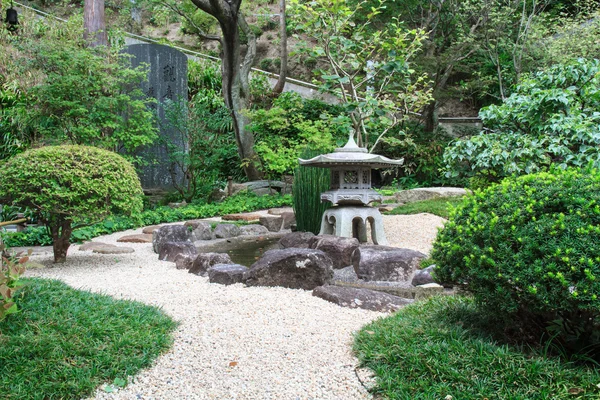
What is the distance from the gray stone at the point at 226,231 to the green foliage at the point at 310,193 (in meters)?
1.14

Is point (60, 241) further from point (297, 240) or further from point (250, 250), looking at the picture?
point (297, 240)

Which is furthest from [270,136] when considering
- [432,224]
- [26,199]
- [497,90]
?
[497,90]

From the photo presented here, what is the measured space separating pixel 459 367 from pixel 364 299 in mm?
1353

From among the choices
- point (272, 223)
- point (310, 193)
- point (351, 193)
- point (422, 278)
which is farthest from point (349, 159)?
point (272, 223)

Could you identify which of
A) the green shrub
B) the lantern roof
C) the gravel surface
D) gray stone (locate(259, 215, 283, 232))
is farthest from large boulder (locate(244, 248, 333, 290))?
gray stone (locate(259, 215, 283, 232))

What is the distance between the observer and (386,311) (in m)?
3.50

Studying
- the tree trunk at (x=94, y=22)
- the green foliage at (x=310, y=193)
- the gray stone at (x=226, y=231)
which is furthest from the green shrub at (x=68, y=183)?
the tree trunk at (x=94, y=22)

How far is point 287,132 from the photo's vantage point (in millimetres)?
12758

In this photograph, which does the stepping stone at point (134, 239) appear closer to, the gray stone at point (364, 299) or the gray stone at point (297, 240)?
the gray stone at point (297, 240)

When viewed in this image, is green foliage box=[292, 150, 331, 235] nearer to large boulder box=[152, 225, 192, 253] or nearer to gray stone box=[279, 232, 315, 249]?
gray stone box=[279, 232, 315, 249]

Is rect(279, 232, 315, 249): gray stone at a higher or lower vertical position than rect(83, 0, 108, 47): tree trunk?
lower

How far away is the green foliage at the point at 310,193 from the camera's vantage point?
698 cm

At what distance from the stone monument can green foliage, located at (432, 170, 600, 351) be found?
9.15 meters

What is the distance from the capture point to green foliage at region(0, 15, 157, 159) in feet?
28.6
